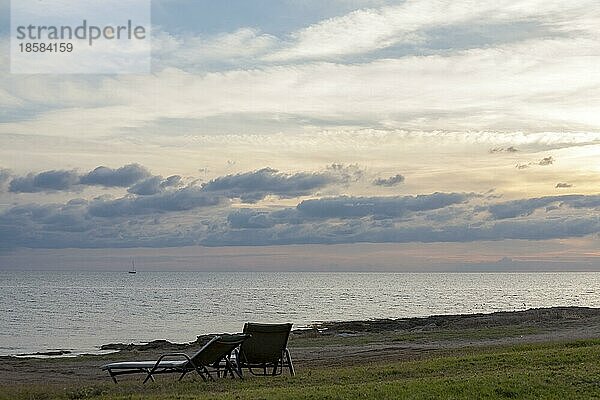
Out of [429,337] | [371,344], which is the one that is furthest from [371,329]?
[371,344]

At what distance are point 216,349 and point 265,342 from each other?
132 centimetres

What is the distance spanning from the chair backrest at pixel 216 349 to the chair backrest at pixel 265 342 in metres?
0.56

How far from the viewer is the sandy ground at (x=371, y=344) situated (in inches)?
851

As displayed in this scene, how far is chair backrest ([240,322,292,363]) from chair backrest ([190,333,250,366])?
56 cm

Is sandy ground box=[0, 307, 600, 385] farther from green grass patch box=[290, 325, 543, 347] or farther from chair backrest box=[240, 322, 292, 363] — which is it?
chair backrest box=[240, 322, 292, 363]

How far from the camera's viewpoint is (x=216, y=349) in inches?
535

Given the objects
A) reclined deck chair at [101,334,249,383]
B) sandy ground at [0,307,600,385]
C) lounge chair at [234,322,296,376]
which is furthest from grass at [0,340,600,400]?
sandy ground at [0,307,600,385]

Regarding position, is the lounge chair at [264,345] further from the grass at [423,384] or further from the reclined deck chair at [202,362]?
the grass at [423,384]

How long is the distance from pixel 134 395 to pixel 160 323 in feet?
149

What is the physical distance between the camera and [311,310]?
7088 cm

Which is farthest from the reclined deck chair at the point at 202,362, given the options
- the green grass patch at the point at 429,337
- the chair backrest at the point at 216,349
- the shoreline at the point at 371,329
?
the shoreline at the point at 371,329

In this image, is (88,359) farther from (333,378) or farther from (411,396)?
(411,396)

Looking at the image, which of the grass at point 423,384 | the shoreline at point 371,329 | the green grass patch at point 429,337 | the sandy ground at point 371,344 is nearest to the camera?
the grass at point 423,384

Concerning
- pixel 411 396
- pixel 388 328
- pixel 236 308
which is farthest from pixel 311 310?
pixel 411 396
